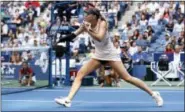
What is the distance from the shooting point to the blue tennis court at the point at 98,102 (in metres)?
9.10

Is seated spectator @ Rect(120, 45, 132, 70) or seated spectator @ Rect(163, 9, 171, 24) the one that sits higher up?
seated spectator @ Rect(163, 9, 171, 24)

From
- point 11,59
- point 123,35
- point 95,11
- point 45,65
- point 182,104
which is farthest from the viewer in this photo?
point 123,35

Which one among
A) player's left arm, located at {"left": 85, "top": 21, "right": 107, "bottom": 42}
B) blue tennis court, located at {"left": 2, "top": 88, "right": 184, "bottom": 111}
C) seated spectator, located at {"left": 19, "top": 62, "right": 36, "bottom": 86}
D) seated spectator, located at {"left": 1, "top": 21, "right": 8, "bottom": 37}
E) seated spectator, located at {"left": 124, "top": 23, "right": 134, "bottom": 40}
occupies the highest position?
seated spectator, located at {"left": 1, "top": 21, "right": 8, "bottom": 37}

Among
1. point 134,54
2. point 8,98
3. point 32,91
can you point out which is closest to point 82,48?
point 134,54

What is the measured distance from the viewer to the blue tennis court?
910 cm

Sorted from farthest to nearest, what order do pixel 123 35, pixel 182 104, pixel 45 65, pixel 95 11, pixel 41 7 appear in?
pixel 41 7, pixel 123 35, pixel 45 65, pixel 182 104, pixel 95 11

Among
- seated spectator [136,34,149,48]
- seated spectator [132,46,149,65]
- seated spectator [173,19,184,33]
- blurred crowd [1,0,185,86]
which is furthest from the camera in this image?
seated spectator [173,19,184,33]

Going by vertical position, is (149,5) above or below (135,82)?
above

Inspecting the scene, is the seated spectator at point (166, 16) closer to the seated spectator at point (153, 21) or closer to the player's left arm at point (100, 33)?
the seated spectator at point (153, 21)

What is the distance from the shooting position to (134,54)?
19078mm

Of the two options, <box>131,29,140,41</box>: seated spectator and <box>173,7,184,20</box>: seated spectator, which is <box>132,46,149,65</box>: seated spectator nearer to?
<box>131,29,140,41</box>: seated spectator

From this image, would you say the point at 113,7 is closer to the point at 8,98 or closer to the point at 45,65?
the point at 45,65

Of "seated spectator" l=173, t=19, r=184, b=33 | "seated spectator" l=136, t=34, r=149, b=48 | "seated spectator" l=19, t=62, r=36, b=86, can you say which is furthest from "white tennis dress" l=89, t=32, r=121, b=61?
"seated spectator" l=173, t=19, r=184, b=33

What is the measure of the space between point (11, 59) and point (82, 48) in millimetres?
3061
